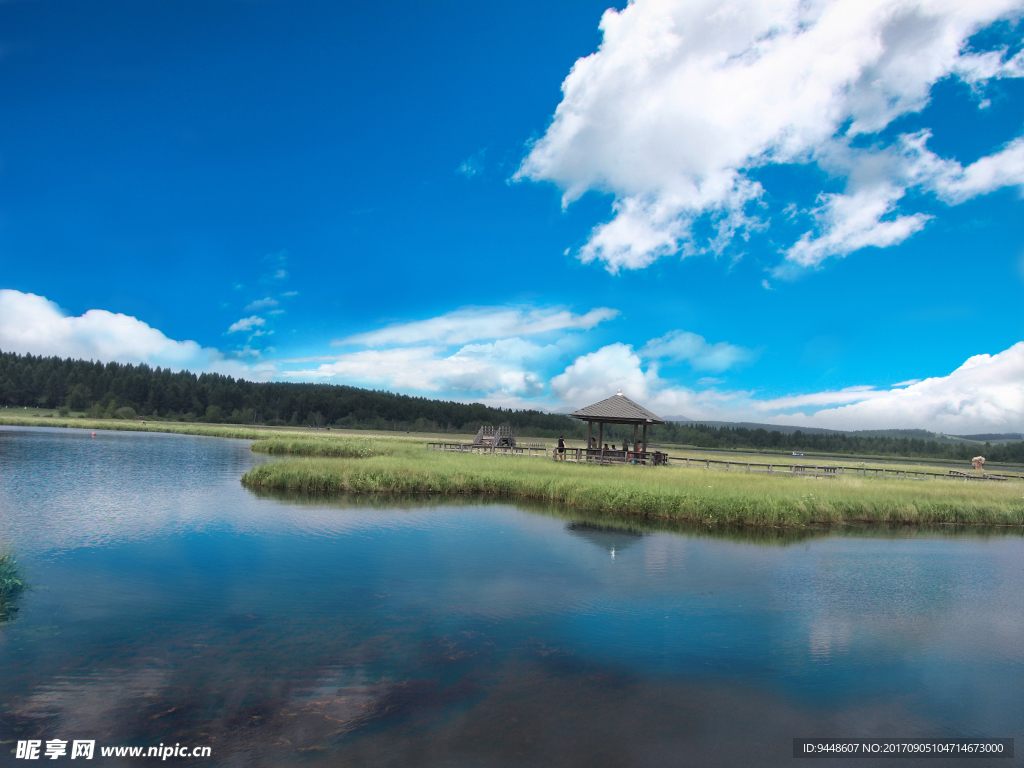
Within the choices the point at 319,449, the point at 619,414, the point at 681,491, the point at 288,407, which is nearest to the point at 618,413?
the point at 619,414

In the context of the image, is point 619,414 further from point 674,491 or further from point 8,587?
point 8,587

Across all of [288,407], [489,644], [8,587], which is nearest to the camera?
[489,644]

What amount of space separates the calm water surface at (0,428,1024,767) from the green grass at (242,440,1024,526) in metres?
4.73

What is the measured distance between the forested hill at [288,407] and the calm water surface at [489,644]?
10735 centimetres

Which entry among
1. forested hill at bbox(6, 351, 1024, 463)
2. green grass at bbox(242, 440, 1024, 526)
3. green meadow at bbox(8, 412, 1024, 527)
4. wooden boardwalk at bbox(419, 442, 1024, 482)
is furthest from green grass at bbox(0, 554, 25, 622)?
forested hill at bbox(6, 351, 1024, 463)

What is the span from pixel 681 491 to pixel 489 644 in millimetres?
16504

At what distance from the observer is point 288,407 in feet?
493

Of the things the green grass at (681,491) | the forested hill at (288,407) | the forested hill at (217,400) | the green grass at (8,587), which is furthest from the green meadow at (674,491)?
the forested hill at (217,400)

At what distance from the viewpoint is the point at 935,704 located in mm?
8117

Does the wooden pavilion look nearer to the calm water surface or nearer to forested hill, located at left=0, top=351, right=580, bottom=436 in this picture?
the calm water surface

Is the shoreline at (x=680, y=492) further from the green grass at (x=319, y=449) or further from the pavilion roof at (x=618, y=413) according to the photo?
the green grass at (x=319, y=449)

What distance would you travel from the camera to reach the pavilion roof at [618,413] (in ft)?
123

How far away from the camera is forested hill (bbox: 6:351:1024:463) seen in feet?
405

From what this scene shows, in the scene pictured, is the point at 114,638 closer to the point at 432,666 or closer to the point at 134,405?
the point at 432,666
